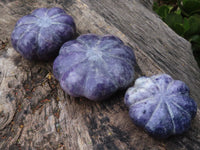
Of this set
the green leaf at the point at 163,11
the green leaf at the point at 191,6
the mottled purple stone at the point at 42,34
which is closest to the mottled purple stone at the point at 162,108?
the mottled purple stone at the point at 42,34

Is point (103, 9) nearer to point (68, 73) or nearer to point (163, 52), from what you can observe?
point (163, 52)

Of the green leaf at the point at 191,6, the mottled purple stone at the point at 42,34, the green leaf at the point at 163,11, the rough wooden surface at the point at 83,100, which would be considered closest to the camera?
the rough wooden surface at the point at 83,100

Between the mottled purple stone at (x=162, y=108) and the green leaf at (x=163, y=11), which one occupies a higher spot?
the mottled purple stone at (x=162, y=108)

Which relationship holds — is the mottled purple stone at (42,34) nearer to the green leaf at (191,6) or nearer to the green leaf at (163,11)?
the green leaf at (163,11)

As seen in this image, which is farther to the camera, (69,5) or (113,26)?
(69,5)

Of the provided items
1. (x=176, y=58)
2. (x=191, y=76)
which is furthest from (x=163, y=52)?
(x=191, y=76)

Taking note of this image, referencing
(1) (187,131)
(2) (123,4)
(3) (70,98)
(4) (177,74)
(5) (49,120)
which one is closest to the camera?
(1) (187,131)
